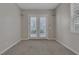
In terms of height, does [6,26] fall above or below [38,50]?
above

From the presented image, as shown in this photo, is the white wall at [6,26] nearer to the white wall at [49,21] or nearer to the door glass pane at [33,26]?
the white wall at [49,21]

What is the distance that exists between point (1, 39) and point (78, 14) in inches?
118

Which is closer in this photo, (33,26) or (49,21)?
(49,21)

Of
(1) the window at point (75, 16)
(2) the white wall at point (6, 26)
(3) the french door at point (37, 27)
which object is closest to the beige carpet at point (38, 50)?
(2) the white wall at point (6, 26)

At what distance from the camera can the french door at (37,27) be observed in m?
10.4

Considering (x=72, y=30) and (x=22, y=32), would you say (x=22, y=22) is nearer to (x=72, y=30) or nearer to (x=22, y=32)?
(x=22, y=32)

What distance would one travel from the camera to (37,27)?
10.5 meters

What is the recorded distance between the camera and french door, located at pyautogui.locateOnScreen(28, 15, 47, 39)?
409 inches

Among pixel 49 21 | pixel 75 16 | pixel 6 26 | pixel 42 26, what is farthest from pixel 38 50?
pixel 42 26

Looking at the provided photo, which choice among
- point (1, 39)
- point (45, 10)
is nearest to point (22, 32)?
point (45, 10)

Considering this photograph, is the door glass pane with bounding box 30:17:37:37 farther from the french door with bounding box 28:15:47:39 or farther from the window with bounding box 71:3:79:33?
the window with bounding box 71:3:79:33

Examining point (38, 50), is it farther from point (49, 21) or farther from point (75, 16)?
point (49, 21)

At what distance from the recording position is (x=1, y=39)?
15.4ft

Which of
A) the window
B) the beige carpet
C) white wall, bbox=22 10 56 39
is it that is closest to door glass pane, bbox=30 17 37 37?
white wall, bbox=22 10 56 39
